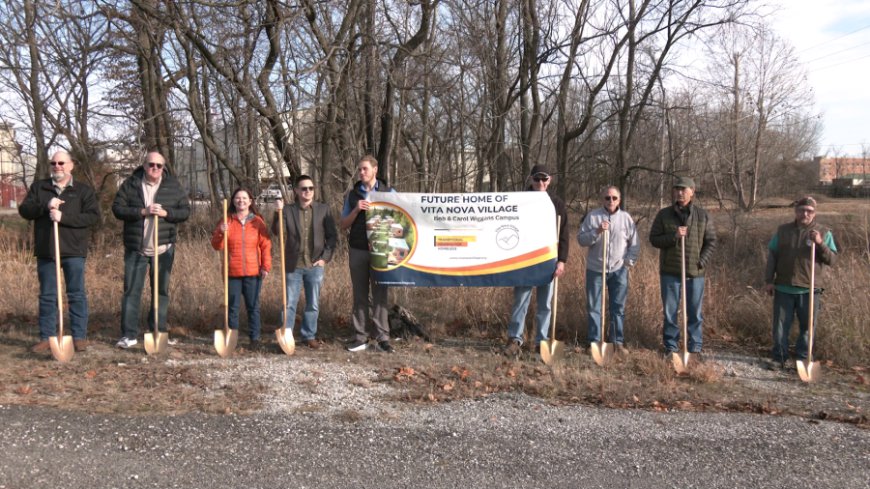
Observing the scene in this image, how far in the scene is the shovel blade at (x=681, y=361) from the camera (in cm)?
622

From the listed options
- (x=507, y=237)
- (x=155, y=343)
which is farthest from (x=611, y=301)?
(x=155, y=343)

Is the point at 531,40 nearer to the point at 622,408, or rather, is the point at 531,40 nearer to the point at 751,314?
the point at 751,314

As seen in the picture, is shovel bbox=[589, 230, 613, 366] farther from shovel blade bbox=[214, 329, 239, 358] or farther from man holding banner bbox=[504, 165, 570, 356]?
shovel blade bbox=[214, 329, 239, 358]

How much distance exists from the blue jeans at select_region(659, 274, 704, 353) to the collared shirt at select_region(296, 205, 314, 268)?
12.4 ft

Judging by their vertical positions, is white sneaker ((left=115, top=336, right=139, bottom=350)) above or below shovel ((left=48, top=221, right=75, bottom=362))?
below

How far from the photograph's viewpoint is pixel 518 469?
3941 millimetres

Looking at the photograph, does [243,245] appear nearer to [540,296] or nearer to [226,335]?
[226,335]

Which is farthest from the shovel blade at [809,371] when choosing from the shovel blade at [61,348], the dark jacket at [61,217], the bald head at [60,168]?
the bald head at [60,168]

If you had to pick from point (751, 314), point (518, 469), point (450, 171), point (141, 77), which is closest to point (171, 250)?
point (518, 469)

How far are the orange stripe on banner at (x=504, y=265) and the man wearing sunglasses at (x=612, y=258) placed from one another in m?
0.42

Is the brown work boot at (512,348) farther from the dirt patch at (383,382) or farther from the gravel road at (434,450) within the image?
the gravel road at (434,450)

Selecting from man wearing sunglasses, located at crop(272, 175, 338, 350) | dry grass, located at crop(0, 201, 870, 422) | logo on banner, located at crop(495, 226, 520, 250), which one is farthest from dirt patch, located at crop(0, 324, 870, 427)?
logo on banner, located at crop(495, 226, 520, 250)

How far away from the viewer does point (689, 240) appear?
263 inches

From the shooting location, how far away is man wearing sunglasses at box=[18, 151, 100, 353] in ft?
21.1
